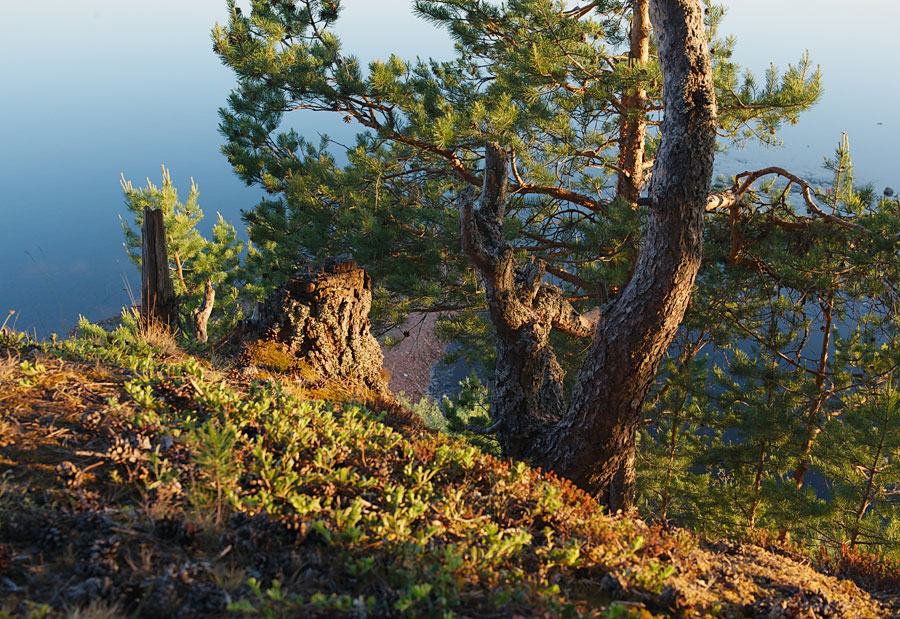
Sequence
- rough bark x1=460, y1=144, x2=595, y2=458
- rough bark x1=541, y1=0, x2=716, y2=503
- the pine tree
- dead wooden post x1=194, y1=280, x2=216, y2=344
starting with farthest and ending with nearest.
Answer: the pine tree, dead wooden post x1=194, y1=280, x2=216, y2=344, rough bark x1=460, y1=144, x2=595, y2=458, rough bark x1=541, y1=0, x2=716, y2=503

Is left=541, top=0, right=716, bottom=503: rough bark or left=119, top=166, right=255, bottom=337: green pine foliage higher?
left=119, top=166, right=255, bottom=337: green pine foliage

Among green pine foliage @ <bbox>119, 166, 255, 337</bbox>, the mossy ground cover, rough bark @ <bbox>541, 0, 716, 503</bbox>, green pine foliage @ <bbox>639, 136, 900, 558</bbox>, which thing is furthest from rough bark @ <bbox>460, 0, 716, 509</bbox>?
green pine foliage @ <bbox>119, 166, 255, 337</bbox>

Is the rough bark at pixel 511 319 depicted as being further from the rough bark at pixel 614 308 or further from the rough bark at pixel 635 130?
the rough bark at pixel 635 130

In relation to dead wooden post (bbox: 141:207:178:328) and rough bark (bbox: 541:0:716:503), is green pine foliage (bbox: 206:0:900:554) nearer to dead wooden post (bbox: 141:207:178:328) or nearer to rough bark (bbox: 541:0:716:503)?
rough bark (bbox: 541:0:716:503)

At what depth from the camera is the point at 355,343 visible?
17.1ft

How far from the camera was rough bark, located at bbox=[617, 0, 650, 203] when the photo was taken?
26.1 ft

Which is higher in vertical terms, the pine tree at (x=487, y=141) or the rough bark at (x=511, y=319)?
the pine tree at (x=487, y=141)

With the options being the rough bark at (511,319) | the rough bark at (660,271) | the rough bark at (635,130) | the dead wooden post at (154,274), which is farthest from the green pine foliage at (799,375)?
the dead wooden post at (154,274)

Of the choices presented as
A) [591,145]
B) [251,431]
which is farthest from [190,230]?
[251,431]

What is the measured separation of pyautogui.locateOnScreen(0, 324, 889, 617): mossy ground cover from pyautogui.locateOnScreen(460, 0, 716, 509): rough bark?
1.58 metres

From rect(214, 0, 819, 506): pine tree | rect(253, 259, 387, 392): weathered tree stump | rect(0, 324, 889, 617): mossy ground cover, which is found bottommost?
rect(0, 324, 889, 617): mossy ground cover

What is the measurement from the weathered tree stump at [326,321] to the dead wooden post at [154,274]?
114 cm

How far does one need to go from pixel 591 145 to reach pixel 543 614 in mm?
7166

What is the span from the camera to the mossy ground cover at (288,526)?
6.86ft
